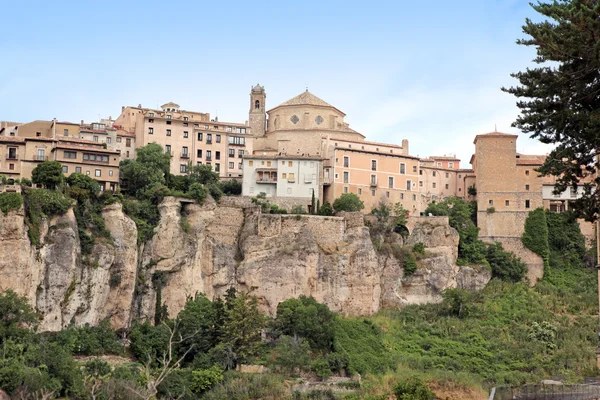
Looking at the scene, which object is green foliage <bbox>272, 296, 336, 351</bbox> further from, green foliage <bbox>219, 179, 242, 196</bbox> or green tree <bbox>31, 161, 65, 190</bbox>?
green tree <bbox>31, 161, 65, 190</bbox>

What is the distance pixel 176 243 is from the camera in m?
50.5

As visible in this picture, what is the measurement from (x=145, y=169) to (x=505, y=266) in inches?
841

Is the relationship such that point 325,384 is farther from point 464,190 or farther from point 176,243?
point 464,190

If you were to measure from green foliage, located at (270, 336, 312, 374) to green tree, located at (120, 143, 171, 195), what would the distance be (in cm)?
1235

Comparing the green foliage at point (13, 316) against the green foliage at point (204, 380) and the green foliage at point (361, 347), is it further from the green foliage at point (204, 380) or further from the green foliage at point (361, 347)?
the green foliage at point (361, 347)

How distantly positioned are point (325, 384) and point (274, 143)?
23.6 m

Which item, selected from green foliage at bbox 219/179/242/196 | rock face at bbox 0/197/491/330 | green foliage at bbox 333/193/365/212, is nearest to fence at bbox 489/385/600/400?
rock face at bbox 0/197/491/330

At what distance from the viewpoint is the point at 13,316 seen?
1633 inches

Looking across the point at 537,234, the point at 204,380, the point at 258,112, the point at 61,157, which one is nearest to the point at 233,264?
the point at 61,157

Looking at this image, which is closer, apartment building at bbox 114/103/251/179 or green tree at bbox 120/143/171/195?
green tree at bbox 120/143/171/195

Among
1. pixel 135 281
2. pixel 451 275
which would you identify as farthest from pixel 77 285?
pixel 451 275

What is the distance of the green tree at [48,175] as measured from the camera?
47094 mm

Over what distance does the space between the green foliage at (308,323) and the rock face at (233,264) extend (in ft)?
11.2

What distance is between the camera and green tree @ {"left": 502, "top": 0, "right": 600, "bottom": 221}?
17.7 meters
